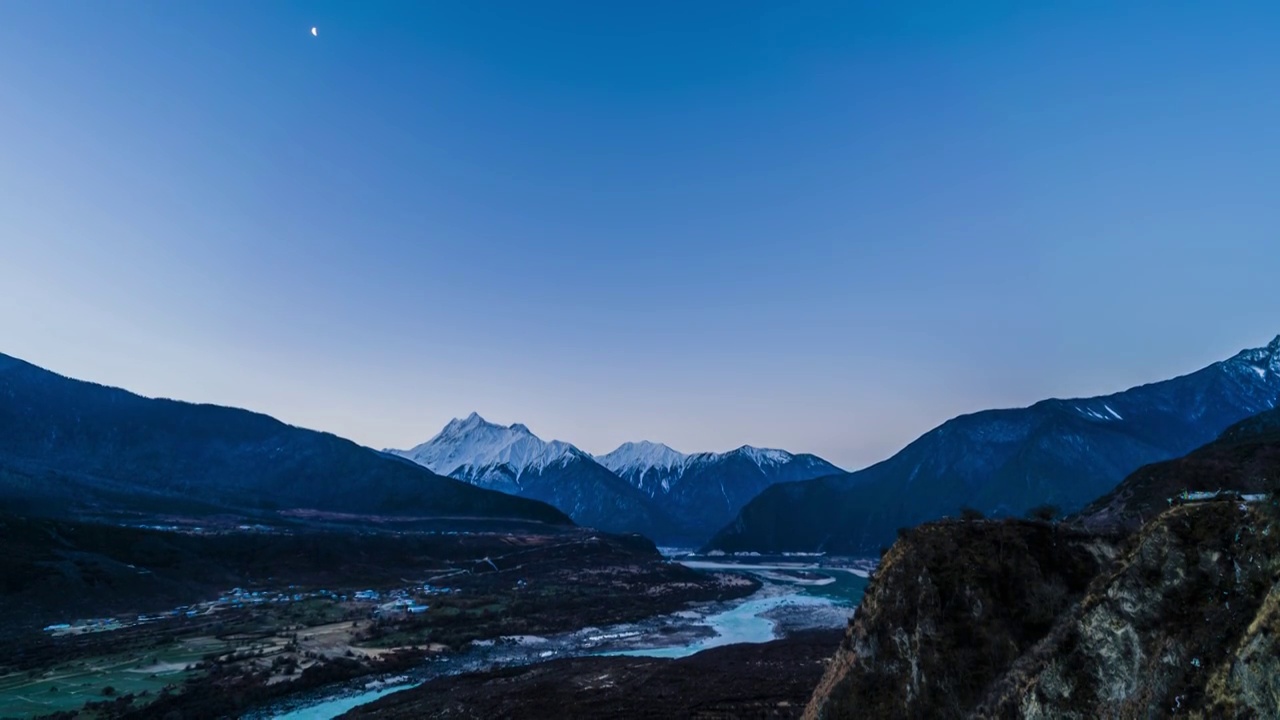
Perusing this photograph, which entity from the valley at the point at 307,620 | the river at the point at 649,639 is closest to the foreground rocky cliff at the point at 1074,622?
the river at the point at 649,639

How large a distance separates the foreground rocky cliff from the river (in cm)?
4490

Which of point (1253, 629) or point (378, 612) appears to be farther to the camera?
point (378, 612)

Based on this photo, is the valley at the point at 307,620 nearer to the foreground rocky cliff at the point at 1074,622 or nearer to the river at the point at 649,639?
the river at the point at 649,639

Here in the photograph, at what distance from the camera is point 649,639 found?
80625 millimetres

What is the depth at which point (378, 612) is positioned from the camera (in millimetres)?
92062

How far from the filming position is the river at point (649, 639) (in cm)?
5269

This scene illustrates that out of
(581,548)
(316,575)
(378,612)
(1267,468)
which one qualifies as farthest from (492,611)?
(1267,468)

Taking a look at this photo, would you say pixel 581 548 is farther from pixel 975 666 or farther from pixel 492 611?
pixel 975 666

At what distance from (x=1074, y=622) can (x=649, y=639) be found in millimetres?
72947

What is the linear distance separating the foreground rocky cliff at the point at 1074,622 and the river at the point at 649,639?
4490cm

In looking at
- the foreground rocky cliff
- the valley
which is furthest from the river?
the foreground rocky cliff

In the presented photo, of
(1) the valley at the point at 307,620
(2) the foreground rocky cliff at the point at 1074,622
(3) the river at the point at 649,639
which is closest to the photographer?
(2) the foreground rocky cliff at the point at 1074,622

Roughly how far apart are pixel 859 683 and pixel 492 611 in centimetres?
8611

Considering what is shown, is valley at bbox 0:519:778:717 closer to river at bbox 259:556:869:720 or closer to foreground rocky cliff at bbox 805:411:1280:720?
river at bbox 259:556:869:720
